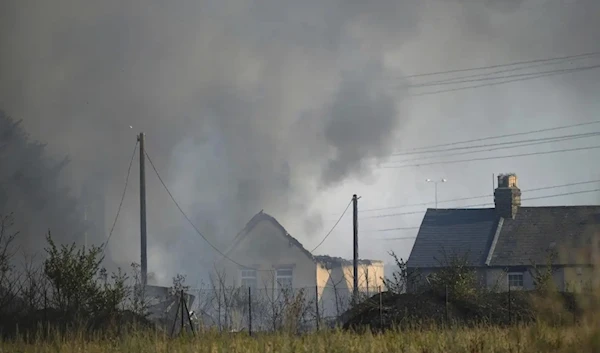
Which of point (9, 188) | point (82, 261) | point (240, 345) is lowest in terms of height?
point (240, 345)

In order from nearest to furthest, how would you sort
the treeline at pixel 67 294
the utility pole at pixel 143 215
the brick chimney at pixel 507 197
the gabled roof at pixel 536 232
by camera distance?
the treeline at pixel 67 294 → the utility pole at pixel 143 215 → the gabled roof at pixel 536 232 → the brick chimney at pixel 507 197

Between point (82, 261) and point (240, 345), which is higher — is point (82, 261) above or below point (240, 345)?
above

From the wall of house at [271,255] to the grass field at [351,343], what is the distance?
43.9 m

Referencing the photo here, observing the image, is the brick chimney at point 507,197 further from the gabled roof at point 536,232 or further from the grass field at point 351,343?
the grass field at point 351,343

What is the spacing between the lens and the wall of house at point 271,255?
6844 centimetres

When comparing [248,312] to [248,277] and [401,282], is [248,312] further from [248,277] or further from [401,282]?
[248,277]

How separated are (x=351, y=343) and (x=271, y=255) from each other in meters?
49.1

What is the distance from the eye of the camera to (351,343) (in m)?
20.9

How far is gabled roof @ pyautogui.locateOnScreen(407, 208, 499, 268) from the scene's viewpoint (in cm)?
6021

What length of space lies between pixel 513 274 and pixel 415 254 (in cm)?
631

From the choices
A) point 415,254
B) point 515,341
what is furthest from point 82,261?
point 415,254

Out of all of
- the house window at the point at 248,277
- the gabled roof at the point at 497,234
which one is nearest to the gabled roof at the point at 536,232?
the gabled roof at the point at 497,234

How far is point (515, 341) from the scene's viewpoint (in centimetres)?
1961

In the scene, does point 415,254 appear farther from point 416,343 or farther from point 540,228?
point 416,343
